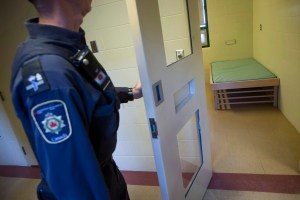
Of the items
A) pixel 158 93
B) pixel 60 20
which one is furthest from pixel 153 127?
pixel 60 20

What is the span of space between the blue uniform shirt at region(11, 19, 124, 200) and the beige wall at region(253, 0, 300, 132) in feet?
8.62

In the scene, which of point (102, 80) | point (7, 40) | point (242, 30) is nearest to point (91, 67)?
point (102, 80)

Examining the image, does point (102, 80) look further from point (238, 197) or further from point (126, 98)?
point (238, 197)

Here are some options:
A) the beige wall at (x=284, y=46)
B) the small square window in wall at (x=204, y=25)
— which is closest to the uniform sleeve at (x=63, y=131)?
the beige wall at (x=284, y=46)

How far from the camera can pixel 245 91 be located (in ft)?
11.3

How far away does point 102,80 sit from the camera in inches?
32.1

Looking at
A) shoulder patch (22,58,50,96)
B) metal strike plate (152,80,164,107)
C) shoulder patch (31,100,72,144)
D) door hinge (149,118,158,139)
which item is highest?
shoulder patch (22,58,50,96)

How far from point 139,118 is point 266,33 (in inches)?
114

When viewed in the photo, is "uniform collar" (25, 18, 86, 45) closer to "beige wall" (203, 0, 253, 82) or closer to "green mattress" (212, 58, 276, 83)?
"green mattress" (212, 58, 276, 83)

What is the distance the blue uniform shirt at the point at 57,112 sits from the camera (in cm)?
60

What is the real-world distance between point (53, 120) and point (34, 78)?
0.13 meters

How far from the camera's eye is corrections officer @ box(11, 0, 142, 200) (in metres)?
0.60

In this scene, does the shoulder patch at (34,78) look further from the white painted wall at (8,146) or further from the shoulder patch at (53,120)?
the white painted wall at (8,146)

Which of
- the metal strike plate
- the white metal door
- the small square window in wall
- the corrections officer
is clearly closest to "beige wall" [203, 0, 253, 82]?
the small square window in wall
